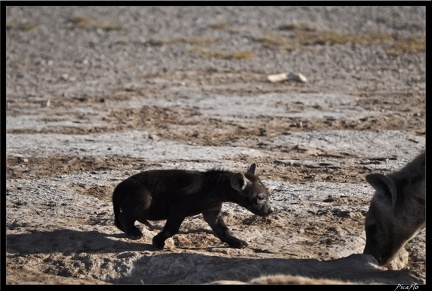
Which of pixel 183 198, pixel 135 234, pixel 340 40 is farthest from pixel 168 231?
pixel 340 40

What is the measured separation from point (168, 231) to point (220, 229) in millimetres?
463

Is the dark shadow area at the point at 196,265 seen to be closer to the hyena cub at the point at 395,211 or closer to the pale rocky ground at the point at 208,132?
the pale rocky ground at the point at 208,132

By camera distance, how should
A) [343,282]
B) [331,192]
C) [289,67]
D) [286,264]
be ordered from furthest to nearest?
[289,67]
[331,192]
[286,264]
[343,282]

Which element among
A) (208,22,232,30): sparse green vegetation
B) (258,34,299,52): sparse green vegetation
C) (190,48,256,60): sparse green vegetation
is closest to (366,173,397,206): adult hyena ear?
(190,48,256,60): sparse green vegetation

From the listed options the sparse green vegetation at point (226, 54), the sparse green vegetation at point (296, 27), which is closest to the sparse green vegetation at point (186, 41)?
Result: the sparse green vegetation at point (226, 54)

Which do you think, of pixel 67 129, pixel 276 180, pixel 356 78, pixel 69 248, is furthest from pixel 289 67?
pixel 69 248

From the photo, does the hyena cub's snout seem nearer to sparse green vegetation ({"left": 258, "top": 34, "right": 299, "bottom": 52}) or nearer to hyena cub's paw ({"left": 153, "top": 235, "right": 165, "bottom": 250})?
hyena cub's paw ({"left": 153, "top": 235, "right": 165, "bottom": 250})

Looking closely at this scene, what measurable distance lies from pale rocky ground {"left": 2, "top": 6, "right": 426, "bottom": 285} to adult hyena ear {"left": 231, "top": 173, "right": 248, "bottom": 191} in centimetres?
52

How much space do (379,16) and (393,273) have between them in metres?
21.5

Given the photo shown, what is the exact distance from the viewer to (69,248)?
760 cm

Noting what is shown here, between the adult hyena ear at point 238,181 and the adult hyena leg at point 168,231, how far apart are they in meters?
0.49

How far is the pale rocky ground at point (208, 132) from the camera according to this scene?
733cm

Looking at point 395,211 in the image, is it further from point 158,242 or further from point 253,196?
point 158,242

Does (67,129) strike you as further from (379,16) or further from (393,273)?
(379,16)
